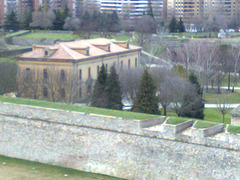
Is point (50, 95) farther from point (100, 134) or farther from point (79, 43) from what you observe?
point (100, 134)

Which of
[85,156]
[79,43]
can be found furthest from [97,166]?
[79,43]

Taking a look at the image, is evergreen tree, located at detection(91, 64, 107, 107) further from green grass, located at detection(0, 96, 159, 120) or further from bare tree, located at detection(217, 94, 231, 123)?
green grass, located at detection(0, 96, 159, 120)

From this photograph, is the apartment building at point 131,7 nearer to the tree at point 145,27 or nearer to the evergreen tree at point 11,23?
the tree at point 145,27

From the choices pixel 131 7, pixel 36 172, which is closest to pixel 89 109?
pixel 36 172

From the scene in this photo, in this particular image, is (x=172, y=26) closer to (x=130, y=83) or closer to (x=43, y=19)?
(x=43, y=19)

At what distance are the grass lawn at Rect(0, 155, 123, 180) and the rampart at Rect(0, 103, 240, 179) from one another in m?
0.27

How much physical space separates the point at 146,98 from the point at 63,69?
8408 mm

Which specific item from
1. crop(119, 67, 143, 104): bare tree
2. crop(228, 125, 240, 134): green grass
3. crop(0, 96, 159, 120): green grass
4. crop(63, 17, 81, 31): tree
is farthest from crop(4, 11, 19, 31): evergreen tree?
crop(228, 125, 240, 134): green grass

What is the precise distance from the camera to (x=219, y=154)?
11914 millimetres

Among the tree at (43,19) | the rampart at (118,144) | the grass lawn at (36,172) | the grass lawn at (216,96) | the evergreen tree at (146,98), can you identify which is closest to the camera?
the rampart at (118,144)

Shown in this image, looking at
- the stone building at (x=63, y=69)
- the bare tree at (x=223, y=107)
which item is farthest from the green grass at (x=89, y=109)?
the bare tree at (x=223, y=107)

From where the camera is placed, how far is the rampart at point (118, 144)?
12.1 meters

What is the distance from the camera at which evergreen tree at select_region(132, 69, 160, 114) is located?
19406 millimetres

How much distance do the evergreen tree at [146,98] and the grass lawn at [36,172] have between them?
19.6 feet
